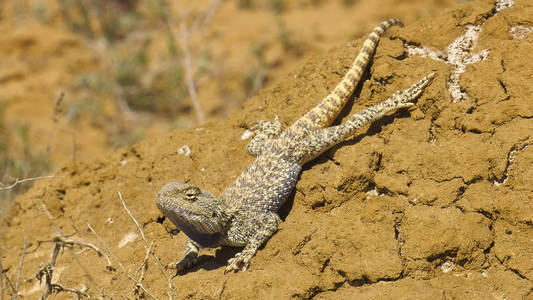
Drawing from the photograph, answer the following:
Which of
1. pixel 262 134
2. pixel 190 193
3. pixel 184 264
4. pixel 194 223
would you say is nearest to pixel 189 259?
pixel 184 264

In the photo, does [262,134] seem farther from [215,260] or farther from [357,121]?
[215,260]

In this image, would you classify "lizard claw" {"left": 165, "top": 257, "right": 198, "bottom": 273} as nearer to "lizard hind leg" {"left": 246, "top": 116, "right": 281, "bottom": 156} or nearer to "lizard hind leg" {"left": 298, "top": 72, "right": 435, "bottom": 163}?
"lizard hind leg" {"left": 246, "top": 116, "right": 281, "bottom": 156}

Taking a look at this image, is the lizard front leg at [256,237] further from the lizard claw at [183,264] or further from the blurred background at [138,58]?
the blurred background at [138,58]

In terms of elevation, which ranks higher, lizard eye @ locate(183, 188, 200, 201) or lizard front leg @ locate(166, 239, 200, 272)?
lizard eye @ locate(183, 188, 200, 201)

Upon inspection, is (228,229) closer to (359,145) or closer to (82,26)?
(359,145)

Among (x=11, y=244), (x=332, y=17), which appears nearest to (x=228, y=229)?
(x=11, y=244)

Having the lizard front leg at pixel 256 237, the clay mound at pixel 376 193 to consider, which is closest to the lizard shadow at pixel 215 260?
the clay mound at pixel 376 193

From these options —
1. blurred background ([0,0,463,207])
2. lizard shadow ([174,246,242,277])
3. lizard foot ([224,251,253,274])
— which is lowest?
blurred background ([0,0,463,207])

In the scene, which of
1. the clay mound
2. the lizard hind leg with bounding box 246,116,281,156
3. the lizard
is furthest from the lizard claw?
the lizard hind leg with bounding box 246,116,281,156

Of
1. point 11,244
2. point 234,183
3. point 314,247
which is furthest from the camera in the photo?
point 11,244
